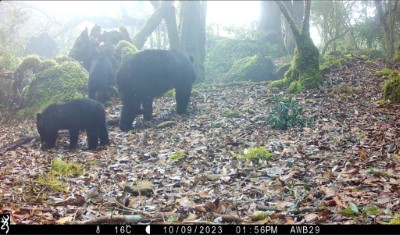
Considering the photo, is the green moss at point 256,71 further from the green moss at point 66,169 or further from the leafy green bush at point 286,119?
the green moss at point 66,169

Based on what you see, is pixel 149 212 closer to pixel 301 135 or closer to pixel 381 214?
pixel 381 214

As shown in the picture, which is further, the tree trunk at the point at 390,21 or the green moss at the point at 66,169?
the tree trunk at the point at 390,21

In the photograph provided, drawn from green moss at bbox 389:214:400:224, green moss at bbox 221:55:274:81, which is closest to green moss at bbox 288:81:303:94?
green moss at bbox 221:55:274:81

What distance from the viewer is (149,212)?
4.78m

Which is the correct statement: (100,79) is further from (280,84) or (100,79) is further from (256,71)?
(256,71)

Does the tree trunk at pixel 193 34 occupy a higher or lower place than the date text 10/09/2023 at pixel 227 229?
higher

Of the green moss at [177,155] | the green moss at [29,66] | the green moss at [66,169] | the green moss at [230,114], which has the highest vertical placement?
the green moss at [29,66]

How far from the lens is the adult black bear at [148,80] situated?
34.0 ft

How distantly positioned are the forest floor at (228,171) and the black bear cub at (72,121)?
342 mm

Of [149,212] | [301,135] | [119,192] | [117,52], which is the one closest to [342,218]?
[149,212]

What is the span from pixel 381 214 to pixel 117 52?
12.4 metres

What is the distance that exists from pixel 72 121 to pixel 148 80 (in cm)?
259

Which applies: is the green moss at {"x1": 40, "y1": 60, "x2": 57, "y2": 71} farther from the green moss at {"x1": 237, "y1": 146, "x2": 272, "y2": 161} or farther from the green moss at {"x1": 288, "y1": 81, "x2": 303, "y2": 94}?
the green moss at {"x1": 237, "y1": 146, "x2": 272, "y2": 161}

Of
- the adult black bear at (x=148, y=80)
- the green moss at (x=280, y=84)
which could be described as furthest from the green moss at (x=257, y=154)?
the green moss at (x=280, y=84)
